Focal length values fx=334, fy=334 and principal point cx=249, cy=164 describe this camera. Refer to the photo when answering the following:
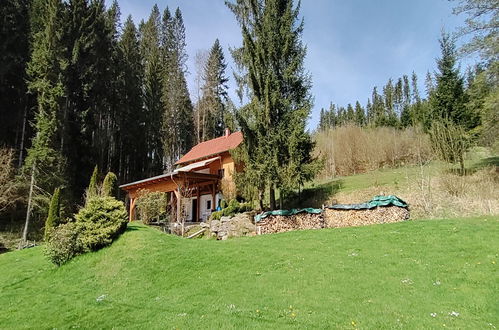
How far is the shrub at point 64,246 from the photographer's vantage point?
445 inches

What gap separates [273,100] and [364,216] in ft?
23.2

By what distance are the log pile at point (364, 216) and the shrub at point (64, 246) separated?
10.2 m

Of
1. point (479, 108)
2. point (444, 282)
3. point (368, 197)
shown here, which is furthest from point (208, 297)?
point (479, 108)

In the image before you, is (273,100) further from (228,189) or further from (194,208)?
(194,208)

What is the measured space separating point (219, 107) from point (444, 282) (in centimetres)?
3537

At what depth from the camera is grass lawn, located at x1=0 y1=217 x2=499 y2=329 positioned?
6.16 metres

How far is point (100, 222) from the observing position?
39.7 feet

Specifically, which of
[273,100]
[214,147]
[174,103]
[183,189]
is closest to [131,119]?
[174,103]

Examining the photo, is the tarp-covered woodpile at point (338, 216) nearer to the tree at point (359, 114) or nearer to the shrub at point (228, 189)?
the shrub at point (228, 189)

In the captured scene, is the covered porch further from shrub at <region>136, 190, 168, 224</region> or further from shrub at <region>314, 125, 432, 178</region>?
shrub at <region>314, 125, 432, 178</region>

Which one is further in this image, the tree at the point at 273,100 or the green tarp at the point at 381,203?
the tree at the point at 273,100

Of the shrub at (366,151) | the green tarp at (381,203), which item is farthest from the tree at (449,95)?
the green tarp at (381,203)

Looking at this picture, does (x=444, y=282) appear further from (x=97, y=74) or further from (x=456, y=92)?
(x=97, y=74)

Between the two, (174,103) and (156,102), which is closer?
(156,102)
